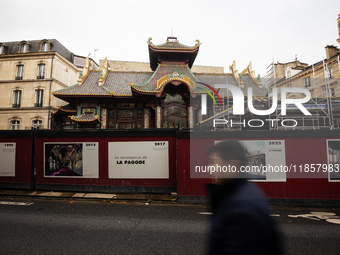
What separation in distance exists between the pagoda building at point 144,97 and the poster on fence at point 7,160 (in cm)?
924

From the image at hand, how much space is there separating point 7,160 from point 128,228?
7.65 metres

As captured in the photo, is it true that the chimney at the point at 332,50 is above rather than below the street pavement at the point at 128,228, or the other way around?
above

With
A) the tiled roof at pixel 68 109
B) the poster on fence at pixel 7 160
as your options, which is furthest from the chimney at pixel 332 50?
the poster on fence at pixel 7 160

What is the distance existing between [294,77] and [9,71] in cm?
4961

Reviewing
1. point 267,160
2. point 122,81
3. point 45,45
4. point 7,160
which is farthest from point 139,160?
point 45,45

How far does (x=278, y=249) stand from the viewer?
4.85ft

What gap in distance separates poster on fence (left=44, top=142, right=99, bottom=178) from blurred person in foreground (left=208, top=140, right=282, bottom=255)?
7.28 metres

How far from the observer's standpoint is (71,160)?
8.21m

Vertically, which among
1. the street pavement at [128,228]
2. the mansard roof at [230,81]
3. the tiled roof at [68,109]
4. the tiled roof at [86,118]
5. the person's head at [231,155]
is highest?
the mansard roof at [230,81]

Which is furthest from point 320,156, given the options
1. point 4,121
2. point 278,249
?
point 4,121

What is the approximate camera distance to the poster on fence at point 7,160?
8562 millimetres

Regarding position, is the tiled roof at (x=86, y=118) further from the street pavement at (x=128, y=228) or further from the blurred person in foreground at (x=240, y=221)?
the blurred person in foreground at (x=240, y=221)

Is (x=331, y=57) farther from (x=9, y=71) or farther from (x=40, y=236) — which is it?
(x=9, y=71)

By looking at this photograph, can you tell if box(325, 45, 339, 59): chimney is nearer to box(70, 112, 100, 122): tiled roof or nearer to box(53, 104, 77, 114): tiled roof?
box(70, 112, 100, 122): tiled roof
